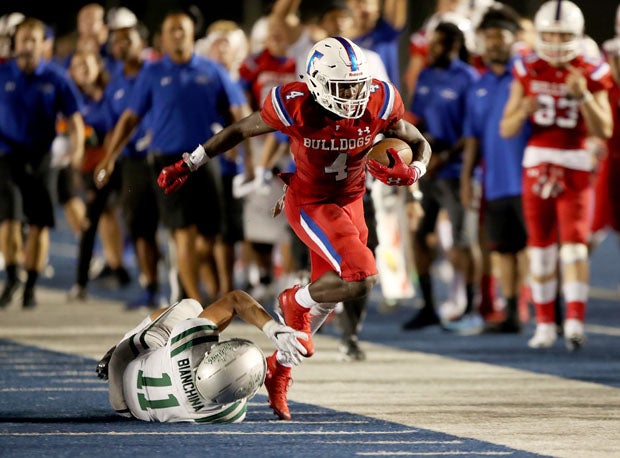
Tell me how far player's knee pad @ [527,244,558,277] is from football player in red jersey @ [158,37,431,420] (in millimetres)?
3126

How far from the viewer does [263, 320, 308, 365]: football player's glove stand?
733cm

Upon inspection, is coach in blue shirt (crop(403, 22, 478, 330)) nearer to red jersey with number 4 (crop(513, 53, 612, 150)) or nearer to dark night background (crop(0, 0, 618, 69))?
red jersey with number 4 (crop(513, 53, 612, 150))

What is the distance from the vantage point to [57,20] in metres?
37.4

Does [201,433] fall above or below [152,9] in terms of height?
below

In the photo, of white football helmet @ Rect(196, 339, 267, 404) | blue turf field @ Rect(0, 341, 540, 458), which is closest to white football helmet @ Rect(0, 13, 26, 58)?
blue turf field @ Rect(0, 341, 540, 458)

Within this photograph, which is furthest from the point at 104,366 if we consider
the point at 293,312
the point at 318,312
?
the point at 318,312

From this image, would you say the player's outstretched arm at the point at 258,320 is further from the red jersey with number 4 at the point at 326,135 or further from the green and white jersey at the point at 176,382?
the red jersey with number 4 at the point at 326,135

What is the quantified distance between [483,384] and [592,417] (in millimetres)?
1363

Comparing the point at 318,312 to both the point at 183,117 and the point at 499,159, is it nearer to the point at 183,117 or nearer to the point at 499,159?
the point at 499,159

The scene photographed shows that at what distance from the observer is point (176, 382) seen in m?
7.41

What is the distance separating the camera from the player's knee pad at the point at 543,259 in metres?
11.3

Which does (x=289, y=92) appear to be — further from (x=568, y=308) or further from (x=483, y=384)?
(x=568, y=308)

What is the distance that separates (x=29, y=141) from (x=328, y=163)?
19.8 feet

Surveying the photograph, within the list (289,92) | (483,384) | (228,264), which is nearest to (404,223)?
(228,264)
